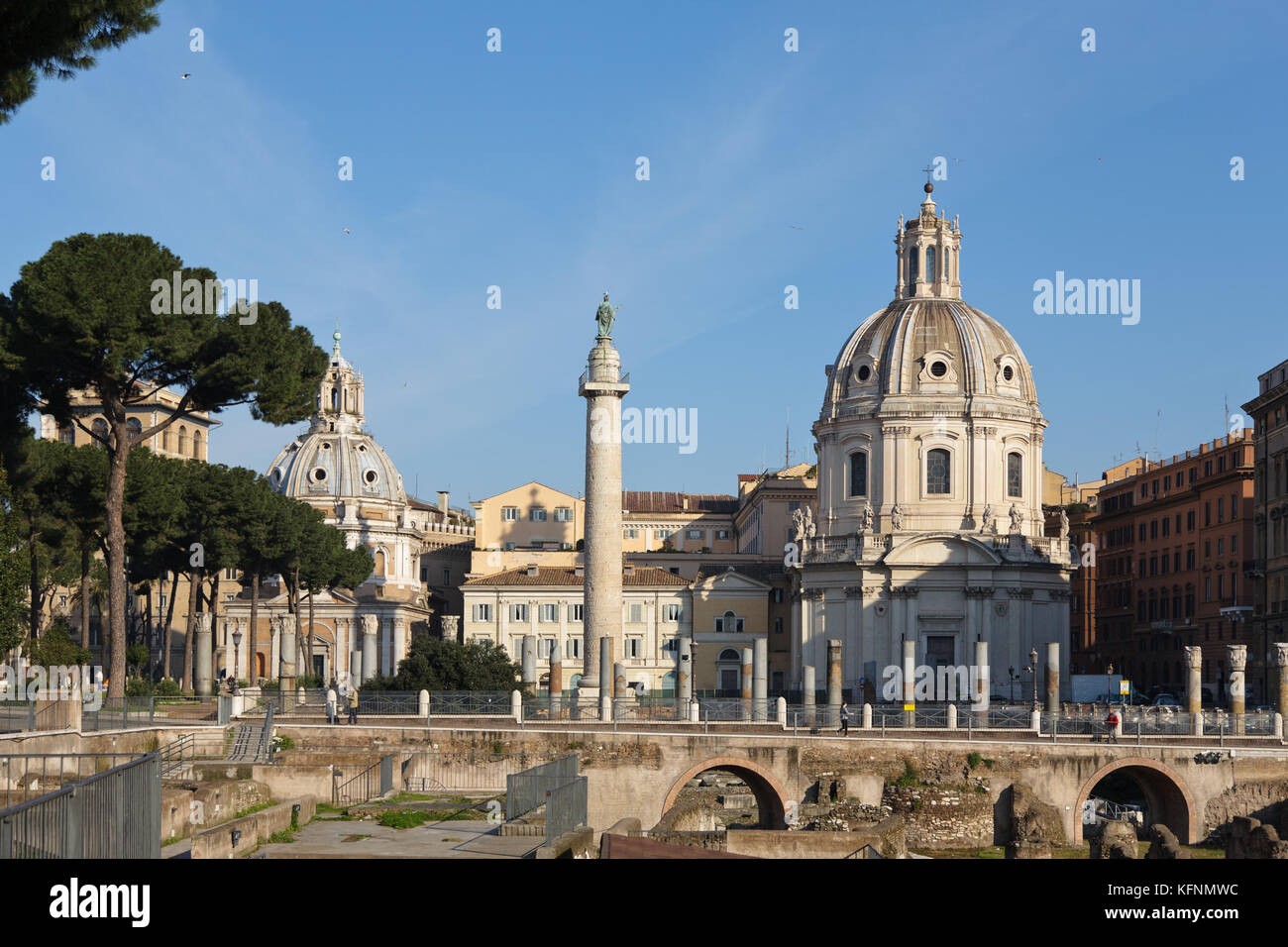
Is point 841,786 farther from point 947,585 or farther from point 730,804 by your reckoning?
point 947,585

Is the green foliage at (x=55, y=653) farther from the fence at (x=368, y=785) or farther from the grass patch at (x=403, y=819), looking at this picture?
the grass patch at (x=403, y=819)

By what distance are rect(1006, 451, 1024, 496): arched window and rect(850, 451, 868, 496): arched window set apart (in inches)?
291

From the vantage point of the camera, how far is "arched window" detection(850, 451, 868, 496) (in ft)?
277

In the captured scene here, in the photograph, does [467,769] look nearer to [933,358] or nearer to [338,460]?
[933,358]

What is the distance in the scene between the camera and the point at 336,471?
12650cm

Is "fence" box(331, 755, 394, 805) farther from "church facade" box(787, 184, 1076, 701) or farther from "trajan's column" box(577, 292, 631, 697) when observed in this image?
"church facade" box(787, 184, 1076, 701)

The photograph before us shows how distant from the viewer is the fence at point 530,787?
85.4 ft

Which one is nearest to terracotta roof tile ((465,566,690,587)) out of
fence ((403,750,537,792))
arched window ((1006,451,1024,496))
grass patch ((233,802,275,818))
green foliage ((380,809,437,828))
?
arched window ((1006,451,1024,496))

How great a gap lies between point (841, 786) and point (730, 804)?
9.60 m

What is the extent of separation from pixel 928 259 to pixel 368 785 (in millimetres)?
57040

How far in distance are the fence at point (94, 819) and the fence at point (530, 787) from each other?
345 inches

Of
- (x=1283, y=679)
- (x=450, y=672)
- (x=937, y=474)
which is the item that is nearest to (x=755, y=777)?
(x=1283, y=679)

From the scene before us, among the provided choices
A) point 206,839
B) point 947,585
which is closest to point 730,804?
point 947,585

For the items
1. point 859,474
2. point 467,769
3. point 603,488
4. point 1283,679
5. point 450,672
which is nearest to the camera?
point 467,769
